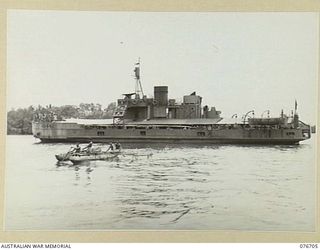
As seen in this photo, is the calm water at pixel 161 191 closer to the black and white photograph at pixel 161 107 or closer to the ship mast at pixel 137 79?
the black and white photograph at pixel 161 107

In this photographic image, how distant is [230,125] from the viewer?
5.15ft

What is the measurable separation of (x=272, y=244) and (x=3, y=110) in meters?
0.81

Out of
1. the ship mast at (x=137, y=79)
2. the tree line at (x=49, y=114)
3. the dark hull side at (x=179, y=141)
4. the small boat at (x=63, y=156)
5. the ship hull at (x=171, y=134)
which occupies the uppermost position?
the ship mast at (x=137, y=79)

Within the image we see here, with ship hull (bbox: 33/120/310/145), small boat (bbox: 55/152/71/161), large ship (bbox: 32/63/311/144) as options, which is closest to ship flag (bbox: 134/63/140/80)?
large ship (bbox: 32/63/311/144)

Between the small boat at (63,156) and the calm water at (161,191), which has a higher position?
the small boat at (63,156)

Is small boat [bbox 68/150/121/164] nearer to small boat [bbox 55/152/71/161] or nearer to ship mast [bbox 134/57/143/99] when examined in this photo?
small boat [bbox 55/152/71/161]

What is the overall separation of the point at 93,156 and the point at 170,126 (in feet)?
0.77

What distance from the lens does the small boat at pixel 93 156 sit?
153 centimetres

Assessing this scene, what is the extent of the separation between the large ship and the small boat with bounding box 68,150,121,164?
0.04 metres

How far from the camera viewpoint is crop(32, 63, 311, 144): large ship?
5.03ft

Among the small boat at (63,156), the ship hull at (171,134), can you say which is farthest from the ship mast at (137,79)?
the small boat at (63,156)

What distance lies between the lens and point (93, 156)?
1552 mm

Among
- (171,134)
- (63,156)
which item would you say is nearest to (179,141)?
(171,134)

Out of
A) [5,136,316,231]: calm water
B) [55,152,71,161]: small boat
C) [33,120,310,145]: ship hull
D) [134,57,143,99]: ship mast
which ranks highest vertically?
[134,57,143,99]: ship mast
